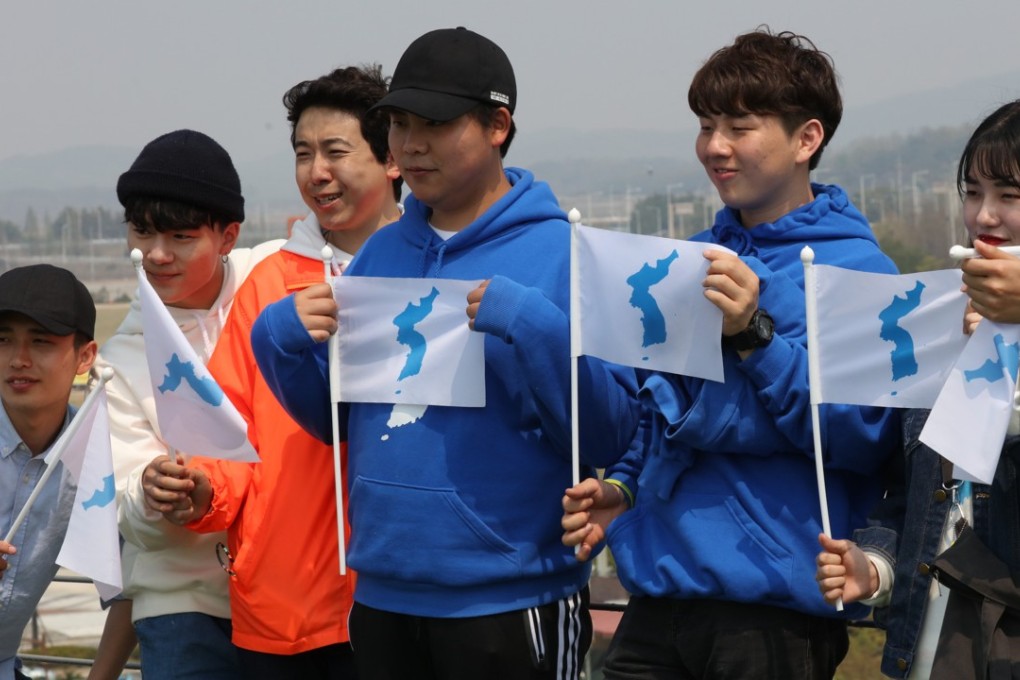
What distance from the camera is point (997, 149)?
352cm

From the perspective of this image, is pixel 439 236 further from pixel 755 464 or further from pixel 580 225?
pixel 755 464

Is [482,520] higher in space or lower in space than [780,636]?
higher

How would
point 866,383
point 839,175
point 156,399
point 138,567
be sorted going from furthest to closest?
point 839,175 < point 138,567 < point 156,399 < point 866,383

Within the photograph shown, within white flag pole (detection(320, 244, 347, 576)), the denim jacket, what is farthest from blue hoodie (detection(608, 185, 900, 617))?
white flag pole (detection(320, 244, 347, 576))

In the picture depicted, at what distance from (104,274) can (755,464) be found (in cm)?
12993

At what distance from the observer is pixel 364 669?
394 centimetres

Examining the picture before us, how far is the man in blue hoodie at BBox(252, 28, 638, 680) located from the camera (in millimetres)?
3783

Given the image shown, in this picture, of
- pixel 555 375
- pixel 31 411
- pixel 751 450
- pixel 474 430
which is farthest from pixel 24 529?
pixel 751 450

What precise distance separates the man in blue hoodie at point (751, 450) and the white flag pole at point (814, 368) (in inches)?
2.8

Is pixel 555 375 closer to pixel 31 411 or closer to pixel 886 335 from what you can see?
pixel 886 335

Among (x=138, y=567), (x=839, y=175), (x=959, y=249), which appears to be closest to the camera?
(x=959, y=249)

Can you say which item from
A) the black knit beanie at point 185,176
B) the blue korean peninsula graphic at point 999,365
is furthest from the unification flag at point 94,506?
the blue korean peninsula graphic at point 999,365

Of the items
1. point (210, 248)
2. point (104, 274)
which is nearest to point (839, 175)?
point (104, 274)

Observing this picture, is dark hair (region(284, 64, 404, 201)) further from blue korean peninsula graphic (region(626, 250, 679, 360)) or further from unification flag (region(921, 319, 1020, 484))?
unification flag (region(921, 319, 1020, 484))
